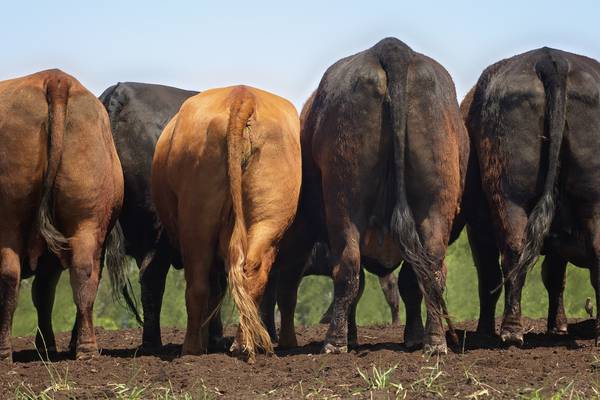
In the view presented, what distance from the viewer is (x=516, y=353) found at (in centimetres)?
882

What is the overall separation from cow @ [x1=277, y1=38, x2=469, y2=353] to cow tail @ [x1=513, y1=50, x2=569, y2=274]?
58 centimetres

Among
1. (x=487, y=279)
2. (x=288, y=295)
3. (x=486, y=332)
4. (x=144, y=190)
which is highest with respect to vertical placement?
(x=144, y=190)

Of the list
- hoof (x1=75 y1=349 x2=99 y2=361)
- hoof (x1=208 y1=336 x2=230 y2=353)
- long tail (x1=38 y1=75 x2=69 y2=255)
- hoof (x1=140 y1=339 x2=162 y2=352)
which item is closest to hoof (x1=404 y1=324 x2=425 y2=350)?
hoof (x1=208 y1=336 x2=230 y2=353)

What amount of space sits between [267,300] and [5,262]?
265cm

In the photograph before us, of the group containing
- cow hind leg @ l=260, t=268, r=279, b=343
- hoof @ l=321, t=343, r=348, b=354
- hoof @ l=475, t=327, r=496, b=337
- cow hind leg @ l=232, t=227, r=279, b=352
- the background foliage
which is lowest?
the background foliage

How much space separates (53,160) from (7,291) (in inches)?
37.7

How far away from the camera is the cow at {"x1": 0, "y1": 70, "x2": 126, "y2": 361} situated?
9008mm

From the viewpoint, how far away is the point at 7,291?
29.4ft

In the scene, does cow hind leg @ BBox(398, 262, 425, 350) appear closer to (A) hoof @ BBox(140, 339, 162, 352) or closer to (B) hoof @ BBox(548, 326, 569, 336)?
(B) hoof @ BBox(548, 326, 569, 336)

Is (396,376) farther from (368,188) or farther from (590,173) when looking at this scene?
(590,173)

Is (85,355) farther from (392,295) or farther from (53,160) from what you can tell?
(392,295)

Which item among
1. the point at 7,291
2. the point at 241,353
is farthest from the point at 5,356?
the point at 241,353

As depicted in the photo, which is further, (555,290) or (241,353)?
(555,290)

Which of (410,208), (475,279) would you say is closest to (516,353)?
(410,208)
